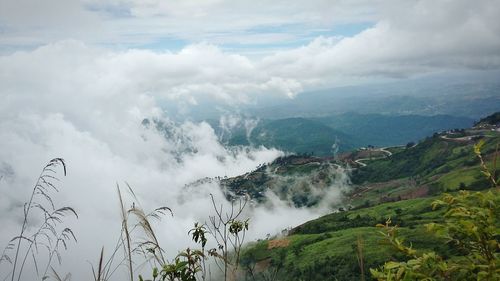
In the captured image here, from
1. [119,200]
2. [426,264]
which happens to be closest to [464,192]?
[426,264]

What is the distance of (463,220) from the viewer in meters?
4.23

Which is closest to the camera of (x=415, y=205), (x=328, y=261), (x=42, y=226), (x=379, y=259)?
(x=42, y=226)

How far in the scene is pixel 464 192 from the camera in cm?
509

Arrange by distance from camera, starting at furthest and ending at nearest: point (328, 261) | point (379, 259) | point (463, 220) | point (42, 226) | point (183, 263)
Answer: point (328, 261) → point (379, 259) → point (42, 226) → point (183, 263) → point (463, 220)

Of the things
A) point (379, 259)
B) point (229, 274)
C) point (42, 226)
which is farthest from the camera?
point (379, 259)

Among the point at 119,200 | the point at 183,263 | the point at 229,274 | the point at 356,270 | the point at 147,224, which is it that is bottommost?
the point at 356,270

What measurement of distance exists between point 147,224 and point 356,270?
139992 mm

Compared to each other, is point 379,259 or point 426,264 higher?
point 426,264

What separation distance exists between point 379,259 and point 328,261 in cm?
2185

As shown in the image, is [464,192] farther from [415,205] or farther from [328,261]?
[415,205]

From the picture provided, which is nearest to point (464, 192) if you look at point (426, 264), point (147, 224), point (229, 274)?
point (426, 264)

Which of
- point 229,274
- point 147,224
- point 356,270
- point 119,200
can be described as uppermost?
point 119,200

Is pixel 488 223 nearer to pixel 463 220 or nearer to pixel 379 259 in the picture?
pixel 463 220

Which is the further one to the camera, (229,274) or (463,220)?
(229,274)
